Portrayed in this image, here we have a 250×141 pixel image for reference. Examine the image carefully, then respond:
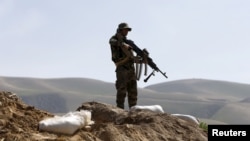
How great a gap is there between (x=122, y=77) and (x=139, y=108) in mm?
1672

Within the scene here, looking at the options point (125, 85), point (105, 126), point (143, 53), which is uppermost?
point (143, 53)

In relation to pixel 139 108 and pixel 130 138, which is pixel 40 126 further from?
pixel 139 108

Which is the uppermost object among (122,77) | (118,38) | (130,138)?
Answer: (118,38)

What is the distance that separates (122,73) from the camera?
434 inches

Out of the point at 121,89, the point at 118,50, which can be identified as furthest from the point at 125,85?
the point at 118,50

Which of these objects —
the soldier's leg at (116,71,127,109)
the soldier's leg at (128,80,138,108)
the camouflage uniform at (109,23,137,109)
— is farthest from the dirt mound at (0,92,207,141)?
the soldier's leg at (128,80,138,108)

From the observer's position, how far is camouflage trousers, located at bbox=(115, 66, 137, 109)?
1092 cm

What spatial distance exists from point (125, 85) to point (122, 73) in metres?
0.28

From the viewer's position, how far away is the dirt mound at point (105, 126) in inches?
271

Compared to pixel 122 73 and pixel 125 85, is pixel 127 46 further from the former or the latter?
pixel 125 85

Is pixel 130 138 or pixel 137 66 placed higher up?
pixel 137 66

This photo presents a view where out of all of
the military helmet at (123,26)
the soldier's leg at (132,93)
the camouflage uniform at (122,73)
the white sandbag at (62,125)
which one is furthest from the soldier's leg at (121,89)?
the white sandbag at (62,125)

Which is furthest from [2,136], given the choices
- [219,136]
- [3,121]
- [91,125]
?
[219,136]

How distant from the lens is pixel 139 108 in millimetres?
9484
